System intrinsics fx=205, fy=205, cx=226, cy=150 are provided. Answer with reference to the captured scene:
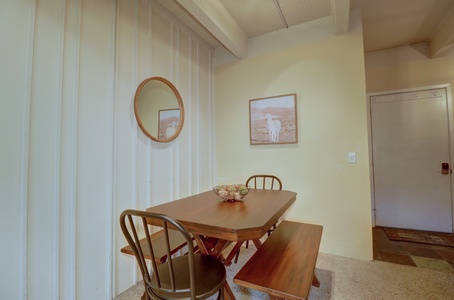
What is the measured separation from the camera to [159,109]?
2154mm

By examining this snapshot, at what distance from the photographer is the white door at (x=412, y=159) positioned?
9.74 feet

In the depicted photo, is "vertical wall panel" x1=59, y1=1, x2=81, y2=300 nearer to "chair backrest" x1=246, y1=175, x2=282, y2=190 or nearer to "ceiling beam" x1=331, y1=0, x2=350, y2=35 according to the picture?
"chair backrest" x1=246, y1=175, x2=282, y2=190

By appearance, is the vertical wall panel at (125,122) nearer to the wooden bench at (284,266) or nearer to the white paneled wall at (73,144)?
the white paneled wall at (73,144)

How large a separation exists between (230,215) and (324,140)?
1.70m

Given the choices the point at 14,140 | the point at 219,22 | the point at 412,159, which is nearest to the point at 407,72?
the point at 412,159

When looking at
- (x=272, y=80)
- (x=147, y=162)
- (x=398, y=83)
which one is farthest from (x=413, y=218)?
(x=147, y=162)

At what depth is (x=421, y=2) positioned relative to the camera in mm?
2264

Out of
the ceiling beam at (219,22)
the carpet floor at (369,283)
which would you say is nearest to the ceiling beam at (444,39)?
the ceiling beam at (219,22)

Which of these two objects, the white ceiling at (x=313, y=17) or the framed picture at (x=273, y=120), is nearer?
the white ceiling at (x=313, y=17)

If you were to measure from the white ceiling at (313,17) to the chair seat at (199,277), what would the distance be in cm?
211

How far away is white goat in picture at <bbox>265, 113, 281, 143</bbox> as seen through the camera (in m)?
2.70

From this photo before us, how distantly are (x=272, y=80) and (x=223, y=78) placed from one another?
764 millimetres

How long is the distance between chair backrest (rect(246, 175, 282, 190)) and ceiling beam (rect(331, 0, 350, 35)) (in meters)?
1.84

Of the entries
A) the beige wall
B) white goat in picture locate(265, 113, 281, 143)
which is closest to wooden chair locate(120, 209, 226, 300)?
white goat in picture locate(265, 113, 281, 143)
